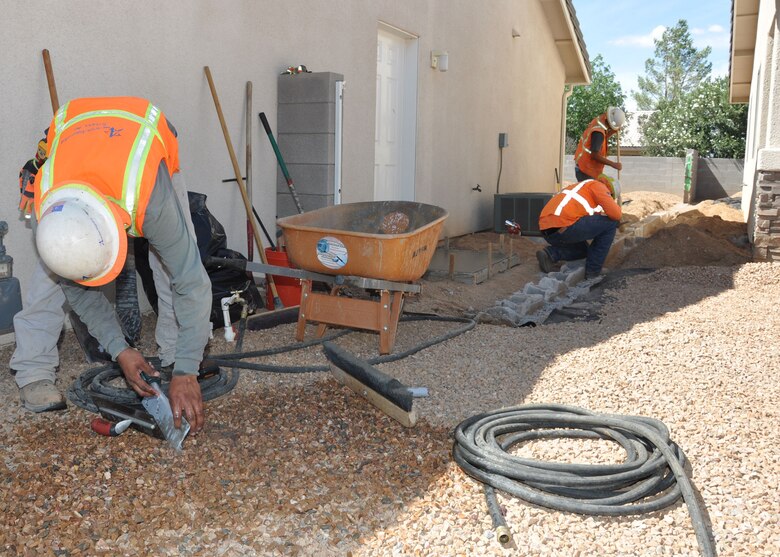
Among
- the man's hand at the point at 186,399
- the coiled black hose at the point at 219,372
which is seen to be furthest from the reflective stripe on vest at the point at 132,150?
the coiled black hose at the point at 219,372

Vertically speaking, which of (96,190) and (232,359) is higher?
(96,190)

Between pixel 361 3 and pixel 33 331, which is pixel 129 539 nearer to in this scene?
pixel 33 331

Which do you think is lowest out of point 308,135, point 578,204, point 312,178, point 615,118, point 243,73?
point 578,204

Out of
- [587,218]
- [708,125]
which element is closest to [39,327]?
[587,218]

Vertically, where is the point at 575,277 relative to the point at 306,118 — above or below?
below

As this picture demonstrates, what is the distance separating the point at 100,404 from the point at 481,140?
8.69 metres

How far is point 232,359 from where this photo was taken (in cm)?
429

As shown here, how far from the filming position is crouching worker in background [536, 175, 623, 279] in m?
7.32

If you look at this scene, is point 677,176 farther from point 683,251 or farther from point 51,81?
point 51,81

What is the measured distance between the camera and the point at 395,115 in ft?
28.6

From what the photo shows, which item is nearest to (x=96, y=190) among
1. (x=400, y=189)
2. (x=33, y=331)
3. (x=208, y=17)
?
(x=33, y=331)

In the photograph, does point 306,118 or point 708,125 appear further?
point 708,125

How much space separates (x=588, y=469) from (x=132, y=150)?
213 centimetres

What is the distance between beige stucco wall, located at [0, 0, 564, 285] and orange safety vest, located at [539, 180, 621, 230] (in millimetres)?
1950
